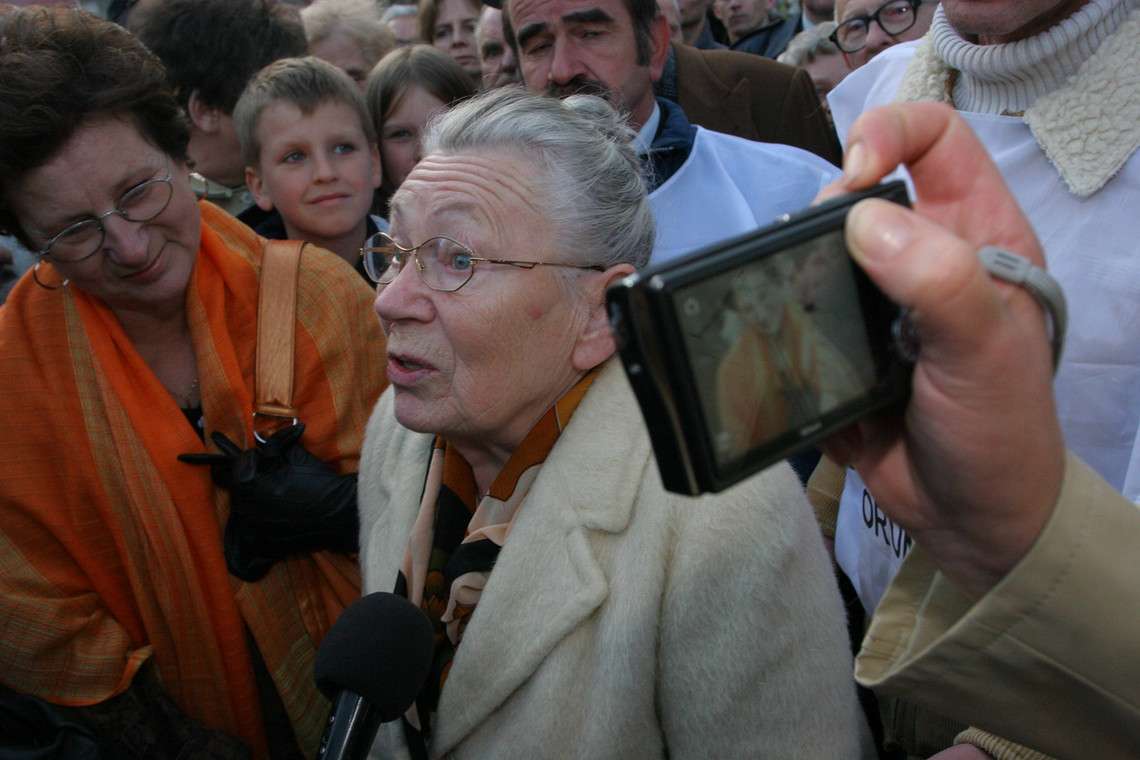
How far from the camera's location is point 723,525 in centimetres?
159

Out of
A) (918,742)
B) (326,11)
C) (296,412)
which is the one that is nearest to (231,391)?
(296,412)

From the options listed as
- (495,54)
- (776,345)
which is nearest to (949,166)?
(776,345)

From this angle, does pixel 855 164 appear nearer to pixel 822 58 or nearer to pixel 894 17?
pixel 894 17

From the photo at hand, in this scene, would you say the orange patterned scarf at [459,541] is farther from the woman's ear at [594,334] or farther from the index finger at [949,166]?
the index finger at [949,166]

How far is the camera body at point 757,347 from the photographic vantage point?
82 centimetres

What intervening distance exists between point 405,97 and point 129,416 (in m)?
1.94

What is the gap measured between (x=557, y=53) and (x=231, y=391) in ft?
5.24

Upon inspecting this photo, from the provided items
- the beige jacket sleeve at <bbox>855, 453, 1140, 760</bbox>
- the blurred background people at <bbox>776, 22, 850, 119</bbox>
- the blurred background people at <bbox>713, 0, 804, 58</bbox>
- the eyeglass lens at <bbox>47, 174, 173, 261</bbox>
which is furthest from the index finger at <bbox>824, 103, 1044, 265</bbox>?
the blurred background people at <bbox>713, 0, 804, 58</bbox>

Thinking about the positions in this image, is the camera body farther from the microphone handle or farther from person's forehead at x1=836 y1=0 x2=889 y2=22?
person's forehead at x1=836 y1=0 x2=889 y2=22

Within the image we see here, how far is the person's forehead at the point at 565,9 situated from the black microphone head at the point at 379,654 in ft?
7.39

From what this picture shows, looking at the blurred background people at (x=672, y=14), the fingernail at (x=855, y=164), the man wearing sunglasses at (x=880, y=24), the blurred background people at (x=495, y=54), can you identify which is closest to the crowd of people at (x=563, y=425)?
the fingernail at (x=855, y=164)

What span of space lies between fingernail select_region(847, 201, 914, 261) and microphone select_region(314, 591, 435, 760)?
32.7 inches

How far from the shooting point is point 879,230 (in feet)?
2.75

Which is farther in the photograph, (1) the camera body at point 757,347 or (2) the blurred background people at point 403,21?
(2) the blurred background people at point 403,21
